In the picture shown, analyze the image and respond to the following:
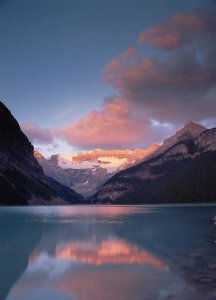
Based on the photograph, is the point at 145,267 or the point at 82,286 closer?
the point at 82,286

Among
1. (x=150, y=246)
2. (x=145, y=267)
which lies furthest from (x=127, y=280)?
(x=150, y=246)

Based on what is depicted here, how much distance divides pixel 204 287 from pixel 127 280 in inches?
205


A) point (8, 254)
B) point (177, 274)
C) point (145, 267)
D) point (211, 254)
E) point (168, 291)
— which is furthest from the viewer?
point (8, 254)

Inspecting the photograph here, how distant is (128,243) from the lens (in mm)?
45094

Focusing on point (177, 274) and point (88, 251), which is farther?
point (88, 251)

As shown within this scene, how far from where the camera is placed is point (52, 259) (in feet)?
113

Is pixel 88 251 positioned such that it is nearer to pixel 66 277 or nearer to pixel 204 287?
pixel 66 277

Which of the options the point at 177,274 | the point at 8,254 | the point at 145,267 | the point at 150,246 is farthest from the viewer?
the point at 150,246

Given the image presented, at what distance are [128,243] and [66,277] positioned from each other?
19640 millimetres

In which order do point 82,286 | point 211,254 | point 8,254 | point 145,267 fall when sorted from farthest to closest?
1. point 8,254
2. point 211,254
3. point 145,267
4. point 82,286

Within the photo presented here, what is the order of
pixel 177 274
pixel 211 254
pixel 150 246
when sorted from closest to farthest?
pixel 177 274
pixel 211 254
pixel 150 246

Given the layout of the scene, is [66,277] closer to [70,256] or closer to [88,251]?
[70,256]

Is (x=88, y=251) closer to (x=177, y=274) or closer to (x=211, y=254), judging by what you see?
(x=211, y=254)

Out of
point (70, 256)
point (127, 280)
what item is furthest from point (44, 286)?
point (70, 256)
